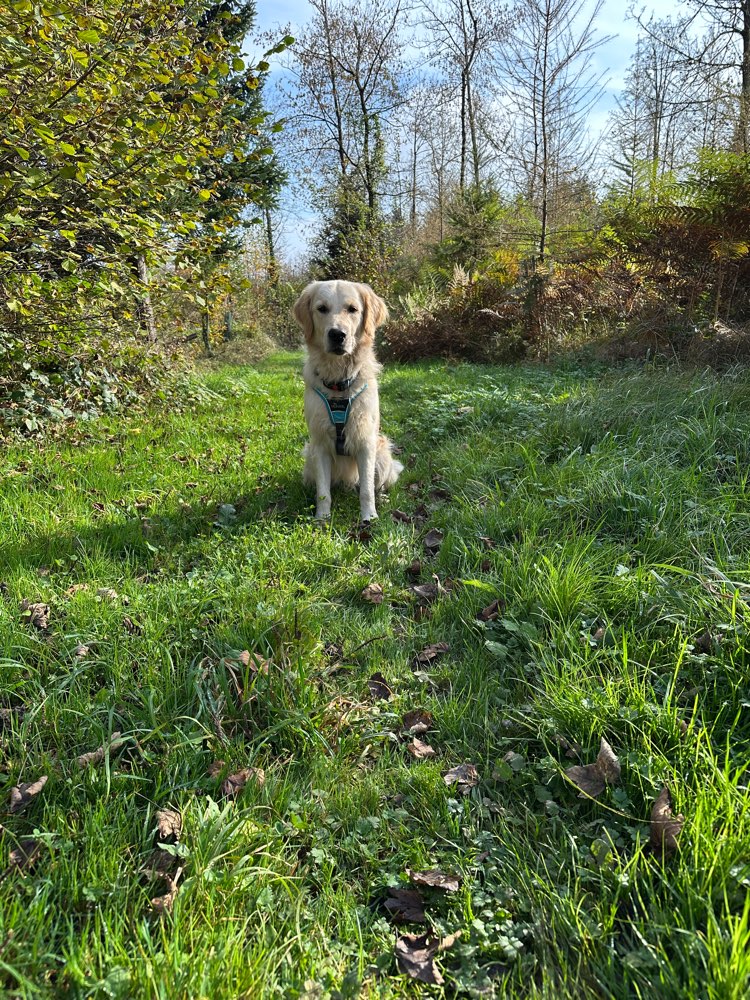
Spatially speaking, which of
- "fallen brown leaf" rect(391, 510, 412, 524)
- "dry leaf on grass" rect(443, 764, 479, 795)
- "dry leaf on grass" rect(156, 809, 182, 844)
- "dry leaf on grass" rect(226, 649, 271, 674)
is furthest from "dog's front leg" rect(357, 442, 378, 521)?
"dry leaf on grass" rect(156, 809, 182, 844)

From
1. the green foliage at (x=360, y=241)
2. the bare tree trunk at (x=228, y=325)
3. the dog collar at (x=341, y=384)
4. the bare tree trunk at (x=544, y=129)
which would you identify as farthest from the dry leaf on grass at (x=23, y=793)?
the bare tree trunk at (x=228, y=325)

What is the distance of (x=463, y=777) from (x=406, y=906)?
16.2 inches

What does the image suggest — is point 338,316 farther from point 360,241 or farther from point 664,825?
point 360,241

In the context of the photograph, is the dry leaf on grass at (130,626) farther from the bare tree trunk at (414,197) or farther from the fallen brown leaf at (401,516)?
the bare tree trunk at (414,197)

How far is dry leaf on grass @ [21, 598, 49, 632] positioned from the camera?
2252mm

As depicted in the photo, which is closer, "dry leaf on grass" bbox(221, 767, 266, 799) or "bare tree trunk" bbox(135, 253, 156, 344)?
"dry leaf on grass" bbox(221, 767, 266, 799)

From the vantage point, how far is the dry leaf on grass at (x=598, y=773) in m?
1.51

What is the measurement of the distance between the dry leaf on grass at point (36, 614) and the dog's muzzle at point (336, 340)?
2391 millimetres

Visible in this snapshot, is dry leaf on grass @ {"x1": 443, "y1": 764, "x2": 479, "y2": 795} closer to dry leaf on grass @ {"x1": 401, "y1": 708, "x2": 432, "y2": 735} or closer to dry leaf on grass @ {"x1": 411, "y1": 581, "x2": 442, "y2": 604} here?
dry leaf on grass @ {"x1": 401, "y1": 708, "x2": 432, "y2": 735}

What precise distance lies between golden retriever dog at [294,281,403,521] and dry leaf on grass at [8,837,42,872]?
2.38 metres

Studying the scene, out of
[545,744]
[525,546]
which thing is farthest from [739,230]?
[545,744]

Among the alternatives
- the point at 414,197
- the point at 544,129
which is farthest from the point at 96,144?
the point at 414,197

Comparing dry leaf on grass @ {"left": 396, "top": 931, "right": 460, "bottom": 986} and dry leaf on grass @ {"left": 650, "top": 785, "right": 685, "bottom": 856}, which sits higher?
dry leaf on grass @ {"left": 650, "top": 785, "right": 685, "bottom": 856}

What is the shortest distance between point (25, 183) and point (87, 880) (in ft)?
11.7
